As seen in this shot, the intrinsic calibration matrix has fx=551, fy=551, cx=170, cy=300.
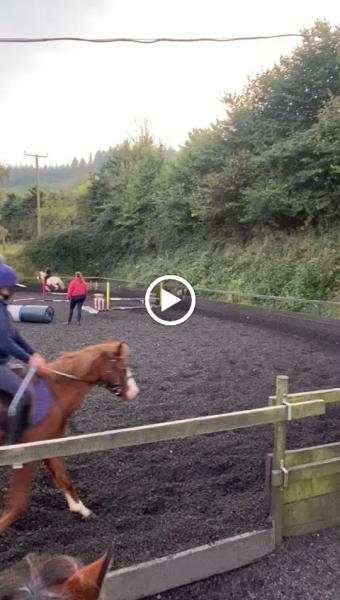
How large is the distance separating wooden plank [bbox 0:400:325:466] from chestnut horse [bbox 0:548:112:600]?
1.51 metres

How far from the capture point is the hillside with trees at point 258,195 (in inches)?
741

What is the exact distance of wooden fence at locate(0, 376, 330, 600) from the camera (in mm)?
2973

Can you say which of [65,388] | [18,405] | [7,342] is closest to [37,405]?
[18,405]

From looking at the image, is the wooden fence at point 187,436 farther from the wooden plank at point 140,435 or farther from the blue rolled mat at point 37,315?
the blue rolled mat at point 37,315

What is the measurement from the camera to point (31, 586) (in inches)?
50.8

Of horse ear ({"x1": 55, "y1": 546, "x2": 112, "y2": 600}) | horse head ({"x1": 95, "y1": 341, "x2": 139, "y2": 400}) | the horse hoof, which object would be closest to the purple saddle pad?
horse head ({"x1": 95, "y1": 341, "x2": 139, "y2": 400})

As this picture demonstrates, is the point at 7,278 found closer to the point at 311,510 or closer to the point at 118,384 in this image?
the point at 118,384

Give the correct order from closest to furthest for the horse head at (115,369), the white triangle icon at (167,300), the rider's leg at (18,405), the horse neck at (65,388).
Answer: the rider's leg at (18,405)
the horse neck at (65,388)
the horse head at (115,369)
the white triangle icon at (167,300)

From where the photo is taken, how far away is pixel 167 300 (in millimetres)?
21000

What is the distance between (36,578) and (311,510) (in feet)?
9.60

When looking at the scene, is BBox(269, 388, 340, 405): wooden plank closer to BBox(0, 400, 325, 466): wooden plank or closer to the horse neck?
BBox(0, 400, 325, 466): wooden plank

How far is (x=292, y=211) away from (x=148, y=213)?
14.1 metres
